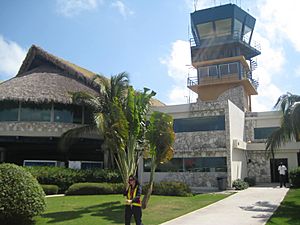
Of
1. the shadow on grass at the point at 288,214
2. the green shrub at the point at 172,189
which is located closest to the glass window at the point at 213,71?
the green shrub at the point at 172,189

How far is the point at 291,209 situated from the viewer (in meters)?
12.4

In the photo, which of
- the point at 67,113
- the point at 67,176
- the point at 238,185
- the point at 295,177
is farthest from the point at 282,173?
the point at 67,113

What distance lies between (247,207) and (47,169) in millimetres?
12784

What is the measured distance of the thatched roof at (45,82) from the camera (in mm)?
23647

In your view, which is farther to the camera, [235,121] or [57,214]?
[235,121]

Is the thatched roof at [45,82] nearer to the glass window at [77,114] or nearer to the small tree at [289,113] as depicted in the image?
the glass window at [77,114]

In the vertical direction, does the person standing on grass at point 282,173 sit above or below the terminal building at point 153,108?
below

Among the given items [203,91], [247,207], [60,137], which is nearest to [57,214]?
[247,207]

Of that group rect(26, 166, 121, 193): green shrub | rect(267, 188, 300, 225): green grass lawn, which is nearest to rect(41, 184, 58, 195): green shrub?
rect(26, 166, 121, 193): green shrub

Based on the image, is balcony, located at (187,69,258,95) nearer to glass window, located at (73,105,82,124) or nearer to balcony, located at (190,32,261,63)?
balcony, located at (190,32,261,63)

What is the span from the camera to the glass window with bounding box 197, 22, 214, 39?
37.8 meters

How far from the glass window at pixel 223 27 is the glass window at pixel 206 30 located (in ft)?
2.21

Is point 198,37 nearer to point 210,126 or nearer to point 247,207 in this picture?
point 210,126

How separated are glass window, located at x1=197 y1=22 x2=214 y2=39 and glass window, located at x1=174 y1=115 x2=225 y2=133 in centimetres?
1735
